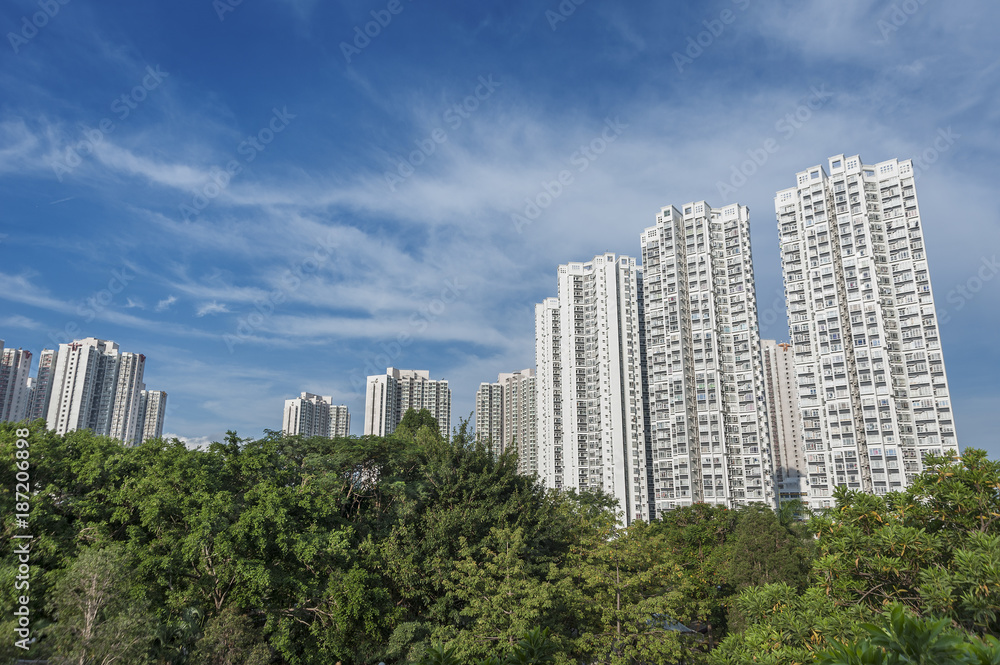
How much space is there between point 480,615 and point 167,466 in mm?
9337

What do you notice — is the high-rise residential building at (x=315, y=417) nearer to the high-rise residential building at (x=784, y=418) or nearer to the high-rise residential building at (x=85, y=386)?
the high-rise residential building at (x=85, y=386)

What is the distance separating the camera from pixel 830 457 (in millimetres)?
46812

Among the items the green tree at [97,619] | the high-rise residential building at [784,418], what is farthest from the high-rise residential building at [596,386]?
the green tree at [97,619]

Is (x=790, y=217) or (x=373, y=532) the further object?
(x=790, y=217)

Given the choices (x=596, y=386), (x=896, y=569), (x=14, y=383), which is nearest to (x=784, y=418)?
(x=596, y=386)

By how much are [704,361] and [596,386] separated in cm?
1235

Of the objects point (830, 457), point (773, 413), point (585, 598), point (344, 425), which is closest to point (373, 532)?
point (585, 598)

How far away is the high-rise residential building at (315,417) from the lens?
94.6 meters

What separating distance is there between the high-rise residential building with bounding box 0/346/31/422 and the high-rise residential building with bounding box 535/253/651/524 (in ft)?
195

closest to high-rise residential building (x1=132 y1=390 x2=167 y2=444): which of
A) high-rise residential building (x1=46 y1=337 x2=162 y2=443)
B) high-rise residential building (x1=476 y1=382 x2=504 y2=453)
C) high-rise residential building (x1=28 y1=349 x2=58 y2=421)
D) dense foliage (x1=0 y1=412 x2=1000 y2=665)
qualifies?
high-rise residential building (x1=46 y1=337 x2=162 y2=443)

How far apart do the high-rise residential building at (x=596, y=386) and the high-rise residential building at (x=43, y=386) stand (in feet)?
197

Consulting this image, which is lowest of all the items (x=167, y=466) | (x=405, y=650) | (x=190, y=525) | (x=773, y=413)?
(x=405, y=650)

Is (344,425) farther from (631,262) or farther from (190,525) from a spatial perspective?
(190,525)

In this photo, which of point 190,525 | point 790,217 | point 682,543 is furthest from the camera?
point 790,217
